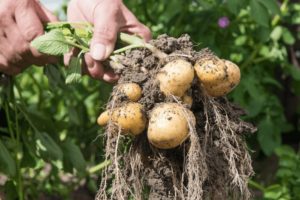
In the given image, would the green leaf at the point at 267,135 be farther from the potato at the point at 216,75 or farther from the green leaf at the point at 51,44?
the green leaf at the point at 51,44

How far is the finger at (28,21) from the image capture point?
189cm

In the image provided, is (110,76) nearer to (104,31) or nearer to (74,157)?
(104,31)

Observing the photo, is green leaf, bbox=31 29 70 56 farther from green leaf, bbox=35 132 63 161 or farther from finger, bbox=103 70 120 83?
green leaf, bbox=35 132 63 161

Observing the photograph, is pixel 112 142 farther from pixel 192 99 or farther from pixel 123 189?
pixel 192 99

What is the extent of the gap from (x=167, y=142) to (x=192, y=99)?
0.18 m

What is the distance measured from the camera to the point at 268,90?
3.40 m

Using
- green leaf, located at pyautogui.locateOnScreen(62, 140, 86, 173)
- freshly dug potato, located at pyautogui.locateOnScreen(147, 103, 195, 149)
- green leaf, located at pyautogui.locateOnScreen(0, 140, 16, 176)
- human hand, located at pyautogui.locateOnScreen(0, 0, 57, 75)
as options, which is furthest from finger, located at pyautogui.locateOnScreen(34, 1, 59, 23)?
green leaf, located at pyautogui.locateOnScreen(62, 140, 86, 173)

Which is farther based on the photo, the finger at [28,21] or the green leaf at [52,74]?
the green leaf at [52,74]

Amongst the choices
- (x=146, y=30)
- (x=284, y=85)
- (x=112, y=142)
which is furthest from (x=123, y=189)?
(x=284, y=85)

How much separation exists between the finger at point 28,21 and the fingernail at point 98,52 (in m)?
0.24

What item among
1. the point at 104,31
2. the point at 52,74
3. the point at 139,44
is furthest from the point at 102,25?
the point at 52,74

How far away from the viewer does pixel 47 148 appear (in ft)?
7.90

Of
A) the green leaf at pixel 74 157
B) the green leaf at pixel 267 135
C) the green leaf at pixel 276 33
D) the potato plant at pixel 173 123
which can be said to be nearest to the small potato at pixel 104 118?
the potato plant at pixel 173 123

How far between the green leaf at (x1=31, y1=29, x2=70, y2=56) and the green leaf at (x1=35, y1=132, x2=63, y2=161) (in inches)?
28.6
